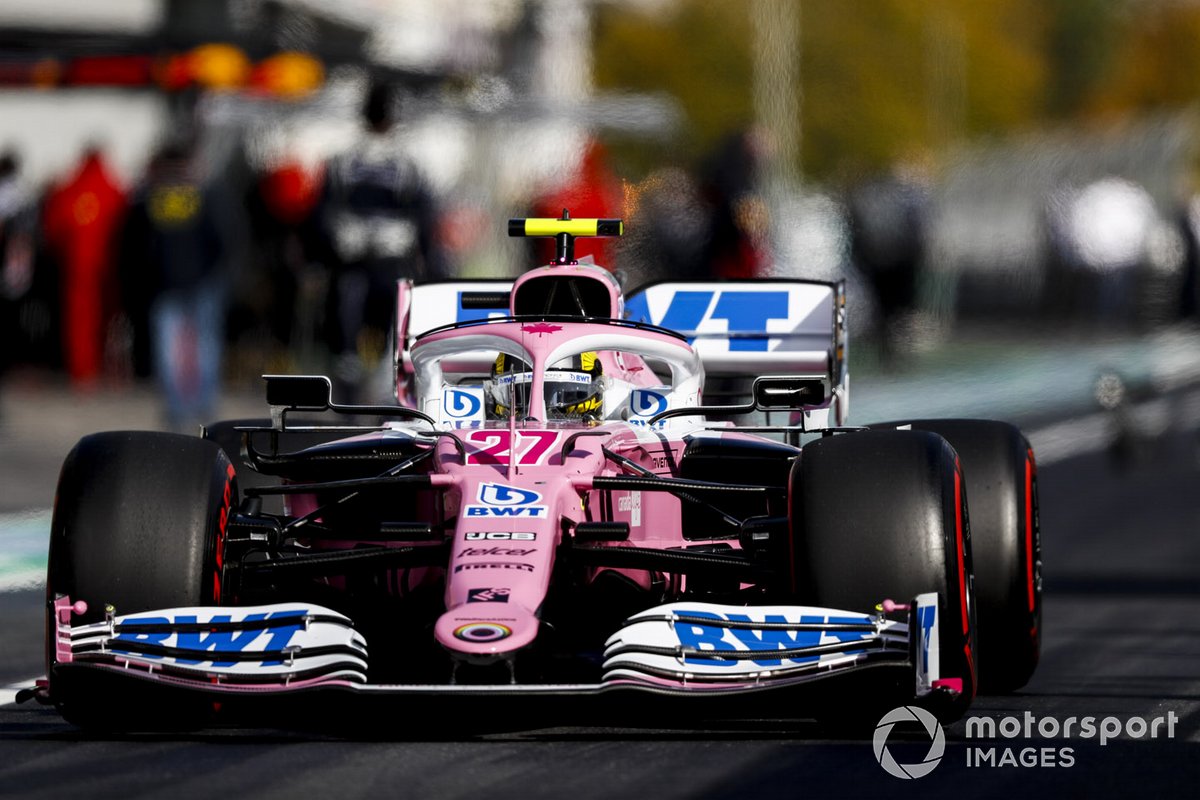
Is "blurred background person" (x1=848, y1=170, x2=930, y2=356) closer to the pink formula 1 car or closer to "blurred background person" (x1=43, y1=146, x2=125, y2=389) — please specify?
"blurred background person" (x1=43, y1=146, x2=125, y2=389)

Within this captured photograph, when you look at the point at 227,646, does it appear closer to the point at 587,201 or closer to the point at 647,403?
the point at 647,403

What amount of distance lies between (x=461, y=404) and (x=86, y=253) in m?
13.1

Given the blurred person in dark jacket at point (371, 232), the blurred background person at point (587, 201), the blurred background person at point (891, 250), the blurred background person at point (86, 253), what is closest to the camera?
the blurred person in dark jacket at point (371, 232)

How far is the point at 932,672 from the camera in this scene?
7.76m

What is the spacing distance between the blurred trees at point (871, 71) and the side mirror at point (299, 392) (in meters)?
64.7

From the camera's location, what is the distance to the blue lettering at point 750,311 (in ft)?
36.8

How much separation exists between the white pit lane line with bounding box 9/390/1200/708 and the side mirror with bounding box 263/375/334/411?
13.6 ft

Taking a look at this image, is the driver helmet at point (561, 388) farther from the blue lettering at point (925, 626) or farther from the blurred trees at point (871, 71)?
the blurred trees at point (871, 71)

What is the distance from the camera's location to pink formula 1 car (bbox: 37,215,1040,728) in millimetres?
7535

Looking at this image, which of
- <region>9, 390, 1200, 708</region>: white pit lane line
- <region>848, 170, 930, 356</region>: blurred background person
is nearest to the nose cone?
<region>9, 390, 1200, 708</region>: white pit lane line

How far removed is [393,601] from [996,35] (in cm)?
10420

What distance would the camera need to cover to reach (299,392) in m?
9.02

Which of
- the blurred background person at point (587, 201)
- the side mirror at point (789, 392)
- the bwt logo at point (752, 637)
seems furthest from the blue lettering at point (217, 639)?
the blurred background person at point (587, 201)

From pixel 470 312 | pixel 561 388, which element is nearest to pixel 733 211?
pixel 470 312
